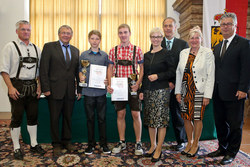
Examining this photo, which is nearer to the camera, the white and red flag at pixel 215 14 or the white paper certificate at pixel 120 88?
the white paper certificate at pixel 120 88

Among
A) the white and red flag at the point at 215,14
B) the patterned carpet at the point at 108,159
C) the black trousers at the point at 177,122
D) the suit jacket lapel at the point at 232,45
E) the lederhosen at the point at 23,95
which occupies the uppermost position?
the white and red flag at the point at 215,14

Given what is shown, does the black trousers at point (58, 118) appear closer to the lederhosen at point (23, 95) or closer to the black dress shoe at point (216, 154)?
the lederhosen at point (23, 95)

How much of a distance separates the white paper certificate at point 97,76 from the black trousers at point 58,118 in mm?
413

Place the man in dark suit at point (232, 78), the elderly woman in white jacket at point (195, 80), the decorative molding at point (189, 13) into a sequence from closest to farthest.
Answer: the man in dark suit at point (232, 78)
the elderly woman in white jacket at point (195, 80)
the decorative molding at point (189, 13)

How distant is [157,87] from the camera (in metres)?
2.42

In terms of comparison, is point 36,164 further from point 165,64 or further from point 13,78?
point 165,64

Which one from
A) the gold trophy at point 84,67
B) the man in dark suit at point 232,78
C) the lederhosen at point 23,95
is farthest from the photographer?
the gold trophy at point 84,67

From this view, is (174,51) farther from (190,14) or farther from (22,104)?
(190,14)

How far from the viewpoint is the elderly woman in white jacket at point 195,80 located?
2.39m

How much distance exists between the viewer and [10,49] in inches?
97.1

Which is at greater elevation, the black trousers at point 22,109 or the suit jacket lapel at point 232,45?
the suit jacket lapel at point 232,45

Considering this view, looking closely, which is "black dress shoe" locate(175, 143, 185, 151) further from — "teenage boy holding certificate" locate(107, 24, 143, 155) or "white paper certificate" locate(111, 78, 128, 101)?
"white paper certificate" locate(111, 78, 128, 101)

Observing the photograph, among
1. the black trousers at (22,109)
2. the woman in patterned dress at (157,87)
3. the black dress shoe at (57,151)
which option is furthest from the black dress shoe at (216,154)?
the black trousers at (22,109)

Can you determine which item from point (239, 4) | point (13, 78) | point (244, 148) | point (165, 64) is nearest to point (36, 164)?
point (13, 78)
